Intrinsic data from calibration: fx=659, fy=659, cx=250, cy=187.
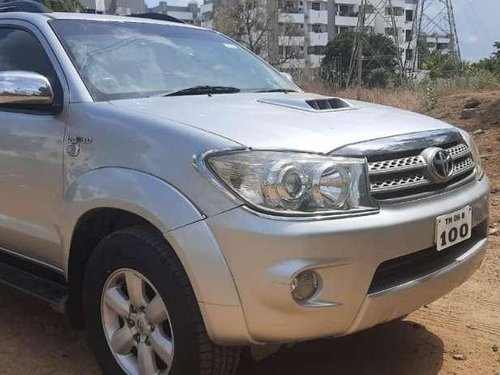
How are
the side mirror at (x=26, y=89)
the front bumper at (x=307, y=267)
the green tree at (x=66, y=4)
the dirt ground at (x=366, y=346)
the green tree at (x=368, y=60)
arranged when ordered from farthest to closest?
the green tree at (x=368, y=60)
the green tree at (x=66, y=4)
the dirt ground at (x=366, y=346)
the side mirror at (x=26, y=89)
the front bumper at (x=307, y=267)

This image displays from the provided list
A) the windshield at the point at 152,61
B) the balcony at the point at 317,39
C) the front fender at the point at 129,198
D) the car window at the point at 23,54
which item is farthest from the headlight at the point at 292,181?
the balcony at the point at 317,39

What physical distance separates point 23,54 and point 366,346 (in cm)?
251

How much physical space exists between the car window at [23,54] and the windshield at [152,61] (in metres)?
0.14

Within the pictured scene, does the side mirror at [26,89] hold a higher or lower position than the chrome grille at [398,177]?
higher

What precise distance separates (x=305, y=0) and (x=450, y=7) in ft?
125

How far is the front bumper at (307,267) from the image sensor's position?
96.3 inches

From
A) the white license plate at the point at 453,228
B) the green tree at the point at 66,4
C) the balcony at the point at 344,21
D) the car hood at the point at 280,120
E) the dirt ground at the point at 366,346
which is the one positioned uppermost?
the balcony at the point at 344,21

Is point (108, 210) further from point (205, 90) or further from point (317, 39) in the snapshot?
point (317, 39)

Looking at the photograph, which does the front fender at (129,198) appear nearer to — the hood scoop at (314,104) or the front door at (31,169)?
the front door at (31,169)

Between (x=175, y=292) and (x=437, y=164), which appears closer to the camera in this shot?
(x=175, y=292)

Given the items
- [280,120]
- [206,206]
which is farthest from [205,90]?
[206,206]

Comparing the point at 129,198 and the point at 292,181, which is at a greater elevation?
the point at 292,181

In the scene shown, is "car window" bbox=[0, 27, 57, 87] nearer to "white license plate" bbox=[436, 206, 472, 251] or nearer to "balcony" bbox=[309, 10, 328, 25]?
"white license plate" bbox=[436, 206, 472, 251]

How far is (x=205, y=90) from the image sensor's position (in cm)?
363
